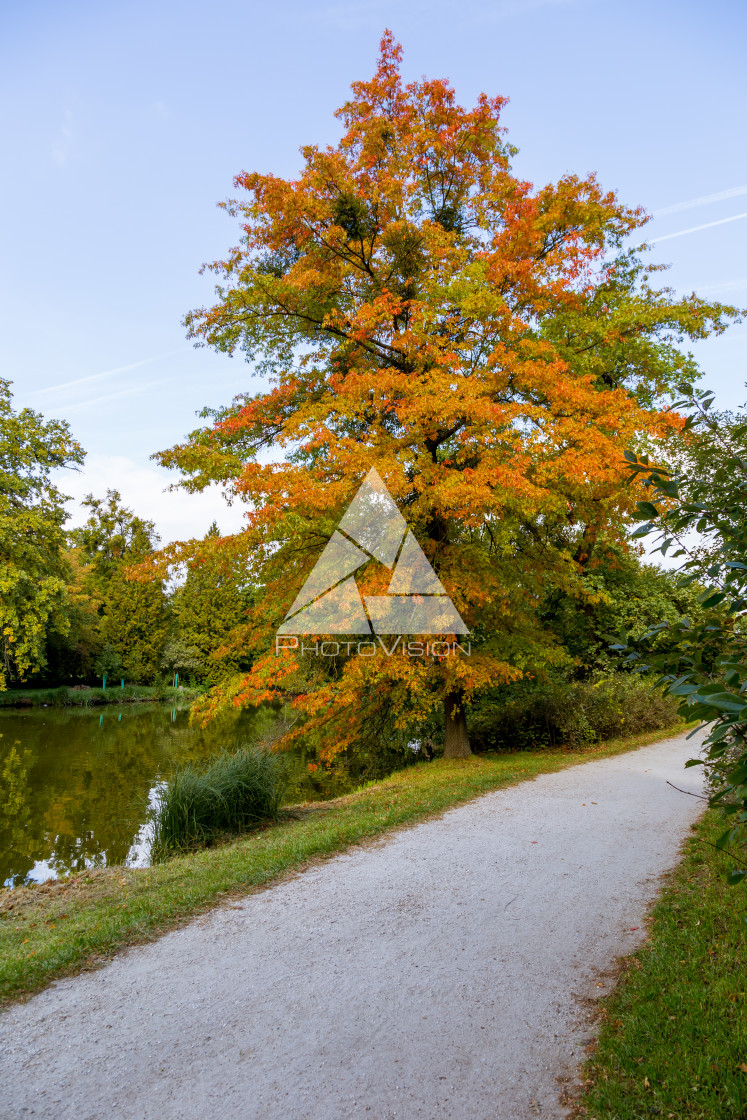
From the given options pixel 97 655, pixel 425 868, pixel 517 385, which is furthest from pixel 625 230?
pixel 97 655

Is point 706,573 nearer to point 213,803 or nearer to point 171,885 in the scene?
point 171,885

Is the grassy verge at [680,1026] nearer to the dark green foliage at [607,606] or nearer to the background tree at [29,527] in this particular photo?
the dark green foliage at [607,606]

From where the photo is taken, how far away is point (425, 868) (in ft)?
18.6

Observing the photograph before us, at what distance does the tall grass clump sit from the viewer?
7500 mm

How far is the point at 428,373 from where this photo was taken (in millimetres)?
9281

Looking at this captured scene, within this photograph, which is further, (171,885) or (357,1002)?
(171,885)

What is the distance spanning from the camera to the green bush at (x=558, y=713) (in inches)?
491

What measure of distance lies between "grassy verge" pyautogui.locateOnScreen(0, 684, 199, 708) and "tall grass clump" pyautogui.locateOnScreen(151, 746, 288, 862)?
2448 cm

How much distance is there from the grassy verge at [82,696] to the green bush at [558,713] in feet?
77.7

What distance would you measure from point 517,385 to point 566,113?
4020 mm

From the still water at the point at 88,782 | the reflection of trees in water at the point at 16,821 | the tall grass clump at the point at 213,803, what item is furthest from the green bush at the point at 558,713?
the reflection of trees in water at the point at 16,821

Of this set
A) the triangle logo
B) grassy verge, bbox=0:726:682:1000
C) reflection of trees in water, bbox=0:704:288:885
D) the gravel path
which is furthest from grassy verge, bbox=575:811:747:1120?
reflection of trees in water, bbox=0:704:288:885

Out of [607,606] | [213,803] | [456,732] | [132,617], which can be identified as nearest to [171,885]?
[213,803]

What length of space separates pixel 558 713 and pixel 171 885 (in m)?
8.82
